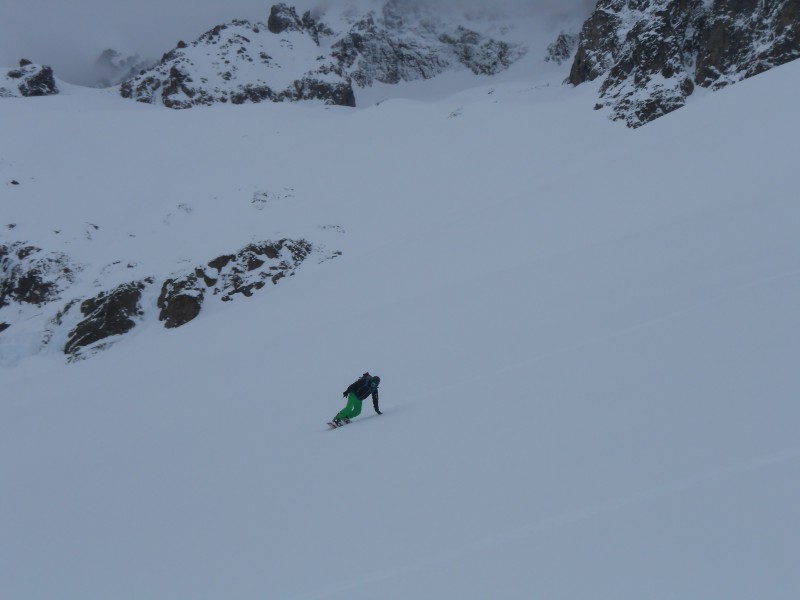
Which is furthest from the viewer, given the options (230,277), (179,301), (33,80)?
(33,80)

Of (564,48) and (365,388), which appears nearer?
(365,388)

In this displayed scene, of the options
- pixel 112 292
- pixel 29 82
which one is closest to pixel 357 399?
pixel 112 292

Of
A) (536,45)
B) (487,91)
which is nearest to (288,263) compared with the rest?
(487,91)

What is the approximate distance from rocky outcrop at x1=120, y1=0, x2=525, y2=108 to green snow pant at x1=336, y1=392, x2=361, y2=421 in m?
66.1

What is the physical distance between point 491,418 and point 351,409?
7.86ft

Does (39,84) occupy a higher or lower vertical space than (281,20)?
lower

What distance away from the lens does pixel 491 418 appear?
4.77m

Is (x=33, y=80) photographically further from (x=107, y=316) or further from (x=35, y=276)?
(x=107, y=316)

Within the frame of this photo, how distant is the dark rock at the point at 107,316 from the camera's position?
926 inches

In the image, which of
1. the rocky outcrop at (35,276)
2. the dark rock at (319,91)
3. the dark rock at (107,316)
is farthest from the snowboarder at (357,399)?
the dark rock at (319,91)

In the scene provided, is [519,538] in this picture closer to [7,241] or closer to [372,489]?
[372,489]

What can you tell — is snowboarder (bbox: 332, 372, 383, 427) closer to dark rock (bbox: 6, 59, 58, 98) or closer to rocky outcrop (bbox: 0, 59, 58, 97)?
rocky outcrop (bbox: 0, 59, 58, 97)

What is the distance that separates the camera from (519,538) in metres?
2.92

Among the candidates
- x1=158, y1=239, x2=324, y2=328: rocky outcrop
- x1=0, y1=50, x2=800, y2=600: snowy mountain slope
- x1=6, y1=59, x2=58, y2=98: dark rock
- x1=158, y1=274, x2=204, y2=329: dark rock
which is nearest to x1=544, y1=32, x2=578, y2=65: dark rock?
x1=0, y1=50, x2=800, y2=600: snowy mountain slope
